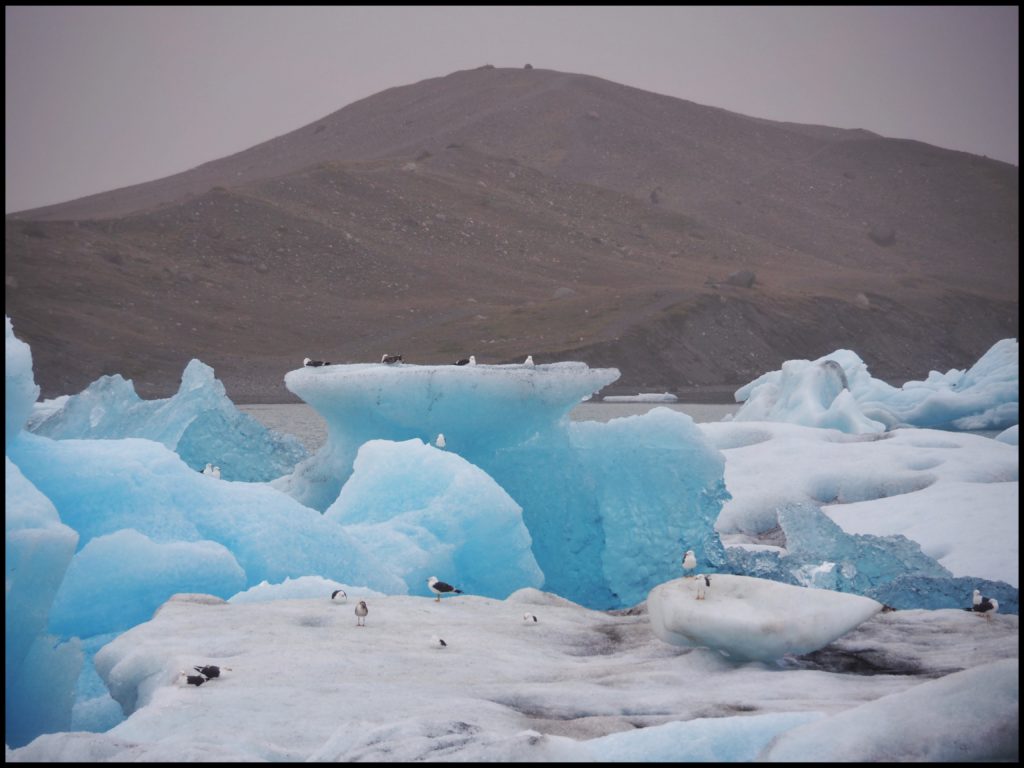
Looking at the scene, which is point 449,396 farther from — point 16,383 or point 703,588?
point 703,588

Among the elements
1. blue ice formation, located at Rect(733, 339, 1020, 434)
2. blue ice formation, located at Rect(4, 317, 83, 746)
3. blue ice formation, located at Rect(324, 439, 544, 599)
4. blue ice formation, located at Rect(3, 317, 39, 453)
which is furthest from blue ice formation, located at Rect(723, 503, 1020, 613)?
blue ice formation, located at Rect(733, 339, 1020, 434)

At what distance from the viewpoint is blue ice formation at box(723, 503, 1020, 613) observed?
9.32 metres

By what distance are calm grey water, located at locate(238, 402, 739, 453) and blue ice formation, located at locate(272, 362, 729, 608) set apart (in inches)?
516

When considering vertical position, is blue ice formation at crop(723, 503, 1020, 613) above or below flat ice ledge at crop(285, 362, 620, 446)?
below

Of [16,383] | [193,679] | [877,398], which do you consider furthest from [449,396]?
[877,398]

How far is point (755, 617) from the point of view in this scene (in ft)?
19.0

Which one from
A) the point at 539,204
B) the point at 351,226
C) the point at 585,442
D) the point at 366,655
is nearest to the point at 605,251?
the point at 539,204

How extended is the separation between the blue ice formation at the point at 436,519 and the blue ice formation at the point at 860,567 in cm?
212

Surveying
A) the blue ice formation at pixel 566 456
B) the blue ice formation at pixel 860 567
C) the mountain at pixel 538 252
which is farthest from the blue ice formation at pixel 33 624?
the mountain at pixel 538 252

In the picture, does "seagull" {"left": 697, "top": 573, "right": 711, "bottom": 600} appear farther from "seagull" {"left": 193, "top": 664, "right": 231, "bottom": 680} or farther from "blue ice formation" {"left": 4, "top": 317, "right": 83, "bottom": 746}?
"blue ice formation" {"left": 4, "top": 317, "right": 83, "bottom": 746}

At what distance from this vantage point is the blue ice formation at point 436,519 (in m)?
9.21

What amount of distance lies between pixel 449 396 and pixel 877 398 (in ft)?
63.7

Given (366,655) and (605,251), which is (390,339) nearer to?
(605,251)

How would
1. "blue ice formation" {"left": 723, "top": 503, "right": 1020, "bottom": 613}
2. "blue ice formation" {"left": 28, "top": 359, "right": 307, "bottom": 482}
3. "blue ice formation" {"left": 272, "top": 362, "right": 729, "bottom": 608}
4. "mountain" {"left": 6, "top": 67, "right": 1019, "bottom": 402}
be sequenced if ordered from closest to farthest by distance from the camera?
"blue ice formation" {"left": 723, "top": 503, "right": 1020, "bottom": 613} < "blue ice formation" {"left": 272, "top": 362, "right": 729, "bottom": 608} < "blue ice formation" {"left": 28, "top": 359, "right": 307, "bottom": 482} < "mountain" {"left": 6, "top": 67, "right": 1019, "bottom": 402}
